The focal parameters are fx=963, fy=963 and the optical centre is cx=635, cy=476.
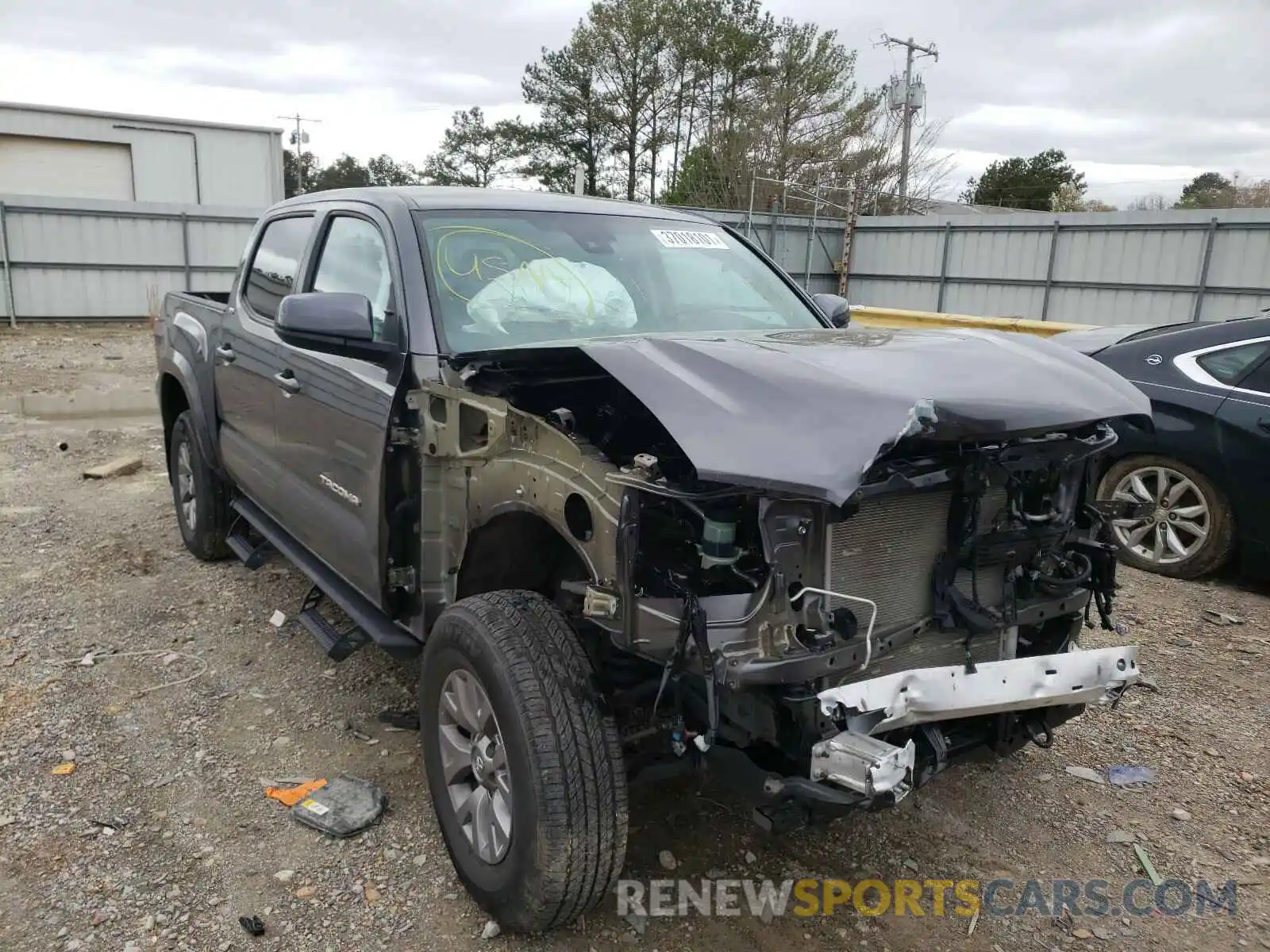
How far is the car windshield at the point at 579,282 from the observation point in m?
3.16

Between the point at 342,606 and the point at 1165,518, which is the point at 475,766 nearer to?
the point at 342,606

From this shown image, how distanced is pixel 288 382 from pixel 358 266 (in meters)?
0.56

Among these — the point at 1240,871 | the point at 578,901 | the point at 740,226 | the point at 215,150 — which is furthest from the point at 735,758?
the point at 215,150

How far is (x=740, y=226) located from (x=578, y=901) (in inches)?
712

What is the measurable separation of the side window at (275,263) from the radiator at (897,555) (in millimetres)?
2766

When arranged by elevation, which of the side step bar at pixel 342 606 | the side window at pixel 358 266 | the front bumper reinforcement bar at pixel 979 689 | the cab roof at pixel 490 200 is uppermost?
the cab roof at pixel 490 200

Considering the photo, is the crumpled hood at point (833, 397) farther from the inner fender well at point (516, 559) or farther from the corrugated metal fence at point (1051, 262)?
the corrugated metal fence at point (1051, 262)

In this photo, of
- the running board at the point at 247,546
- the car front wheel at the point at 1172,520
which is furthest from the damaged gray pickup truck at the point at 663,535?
the car front wheel at the point at 1172,520

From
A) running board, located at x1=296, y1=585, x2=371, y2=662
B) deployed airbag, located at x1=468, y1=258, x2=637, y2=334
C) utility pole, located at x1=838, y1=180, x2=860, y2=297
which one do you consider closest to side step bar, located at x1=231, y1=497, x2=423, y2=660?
running board, located at x1=296, y1=585, x2=371, y2=662

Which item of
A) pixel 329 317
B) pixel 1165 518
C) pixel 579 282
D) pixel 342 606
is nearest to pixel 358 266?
pixel 329 317

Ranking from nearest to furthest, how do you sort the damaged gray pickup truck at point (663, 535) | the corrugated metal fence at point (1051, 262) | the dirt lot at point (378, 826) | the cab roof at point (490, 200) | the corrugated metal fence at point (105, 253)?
the damaged gray pickup truck at point (663, 535)
the dirt lot at point (378, 826)
the cab roof at point (490, 200)
the corrugated metal fence at point (1051, 262)
the corrugated metal fence at point (105, 253)

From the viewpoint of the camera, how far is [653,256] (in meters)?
3.67

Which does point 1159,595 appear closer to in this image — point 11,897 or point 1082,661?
point 1082,661

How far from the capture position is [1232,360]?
529 centimetres
